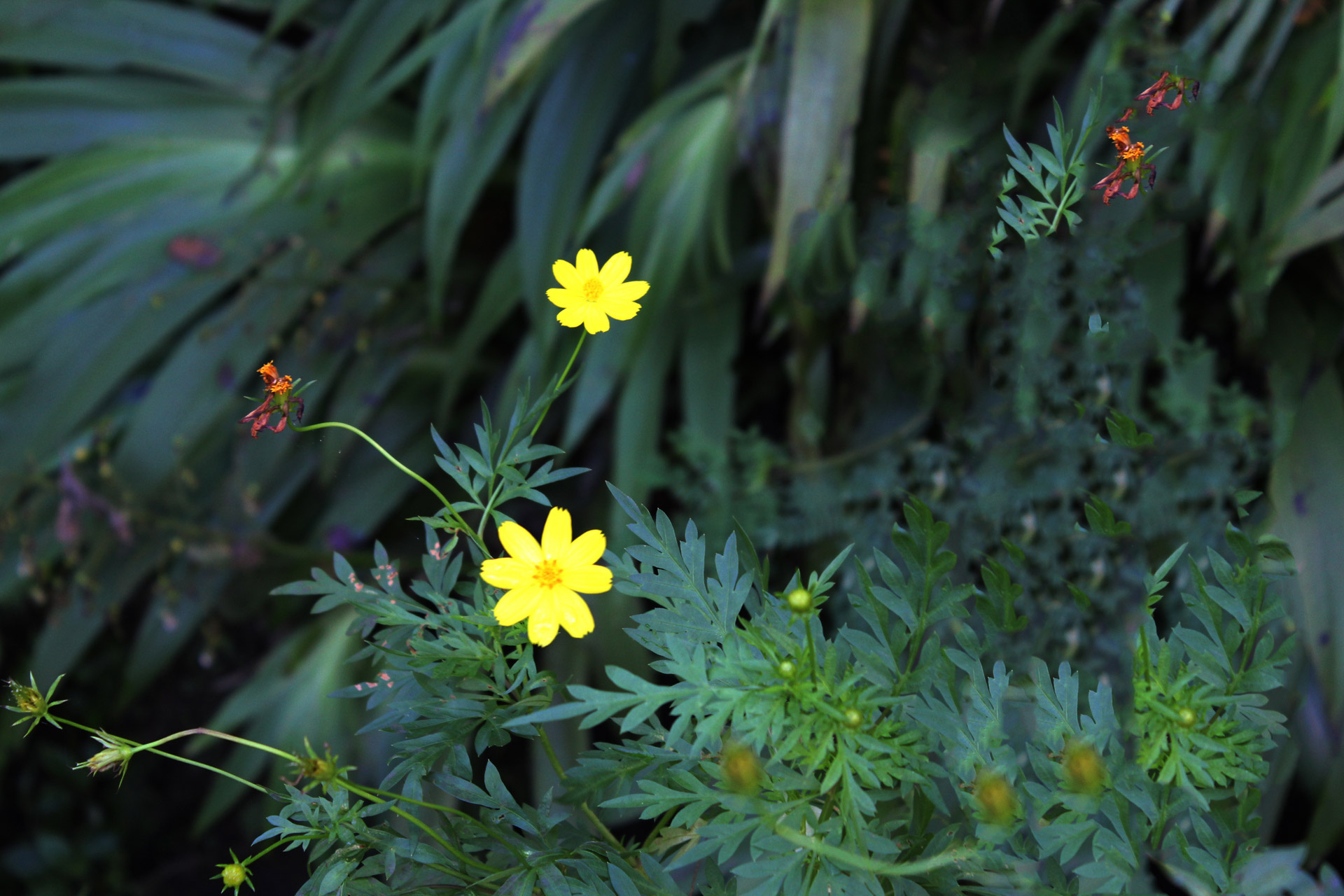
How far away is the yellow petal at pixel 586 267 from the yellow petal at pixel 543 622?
0.33ft

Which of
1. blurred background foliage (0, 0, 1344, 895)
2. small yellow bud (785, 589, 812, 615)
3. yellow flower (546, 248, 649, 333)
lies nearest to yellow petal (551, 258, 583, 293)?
yellow flower (546, 248, 649, 333)

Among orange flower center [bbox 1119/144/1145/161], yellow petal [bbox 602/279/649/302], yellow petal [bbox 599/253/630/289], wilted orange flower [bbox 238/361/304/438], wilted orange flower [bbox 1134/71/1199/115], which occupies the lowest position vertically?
wilted orange flower [bbox 238/361/304/438]

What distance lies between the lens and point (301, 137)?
4.20 feet

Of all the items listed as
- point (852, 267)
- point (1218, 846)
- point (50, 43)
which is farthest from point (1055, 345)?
point (50, 43)

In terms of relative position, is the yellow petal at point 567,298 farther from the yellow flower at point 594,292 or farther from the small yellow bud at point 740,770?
the small yellow bud at point 740,770

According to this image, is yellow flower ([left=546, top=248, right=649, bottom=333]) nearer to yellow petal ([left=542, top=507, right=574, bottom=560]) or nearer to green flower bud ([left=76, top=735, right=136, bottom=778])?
yellow petal ([left=542, top=507, right=574, bottom=560])

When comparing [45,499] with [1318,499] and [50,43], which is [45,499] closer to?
[50,43]

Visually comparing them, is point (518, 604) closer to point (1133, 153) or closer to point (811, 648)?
point (811, 648)

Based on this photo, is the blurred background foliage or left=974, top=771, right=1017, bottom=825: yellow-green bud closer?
left=974, top=771, right=1017, bottom=825: yellow-green bud

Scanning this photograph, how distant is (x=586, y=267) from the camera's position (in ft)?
0.95

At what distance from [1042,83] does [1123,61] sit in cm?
16

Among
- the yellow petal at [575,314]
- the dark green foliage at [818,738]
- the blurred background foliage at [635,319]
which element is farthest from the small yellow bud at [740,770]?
the blurred background foliage at [635,319]

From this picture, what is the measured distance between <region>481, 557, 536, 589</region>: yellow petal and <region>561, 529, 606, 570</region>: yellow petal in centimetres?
1

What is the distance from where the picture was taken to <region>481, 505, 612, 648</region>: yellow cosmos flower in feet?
0.83
